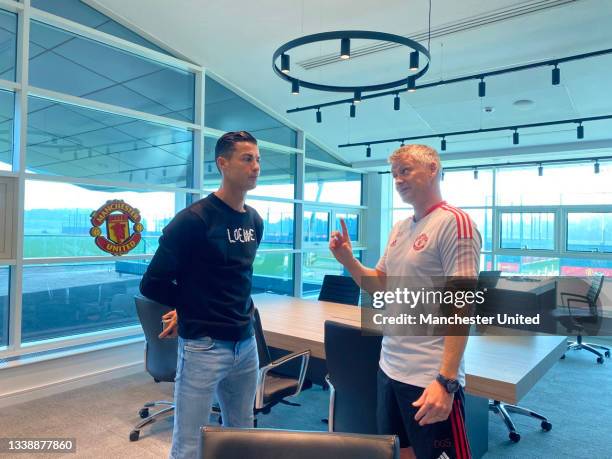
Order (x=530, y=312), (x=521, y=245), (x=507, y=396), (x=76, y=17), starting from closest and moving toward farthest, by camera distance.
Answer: (x=507, y=396)
(x=76, y=17)
(x=530, y=312)
(x=521, y=245)

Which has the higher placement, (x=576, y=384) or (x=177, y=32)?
(x=177, y=32)

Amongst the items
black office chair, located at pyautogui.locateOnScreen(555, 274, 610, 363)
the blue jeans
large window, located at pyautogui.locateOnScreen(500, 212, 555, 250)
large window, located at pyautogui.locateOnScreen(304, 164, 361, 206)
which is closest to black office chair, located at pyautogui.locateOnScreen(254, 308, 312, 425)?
the blue jeans

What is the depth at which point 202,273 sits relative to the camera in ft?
5.00

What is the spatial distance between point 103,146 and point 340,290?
9.07 feet

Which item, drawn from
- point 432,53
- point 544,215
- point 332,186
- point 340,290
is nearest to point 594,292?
point 544,215

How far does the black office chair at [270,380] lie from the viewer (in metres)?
2.37

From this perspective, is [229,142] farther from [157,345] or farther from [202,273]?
[157,345]

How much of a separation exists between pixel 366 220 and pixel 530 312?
404cm

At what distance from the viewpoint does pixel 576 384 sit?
4082 mm

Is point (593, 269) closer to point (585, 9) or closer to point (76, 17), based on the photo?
point (585, 9)

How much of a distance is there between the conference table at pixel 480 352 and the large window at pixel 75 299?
1627 millimetres

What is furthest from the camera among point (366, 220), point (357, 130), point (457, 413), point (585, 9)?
point (366, 220)

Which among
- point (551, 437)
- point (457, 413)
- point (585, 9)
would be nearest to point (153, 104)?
point (585, 9)

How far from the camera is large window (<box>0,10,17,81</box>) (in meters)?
3.57
